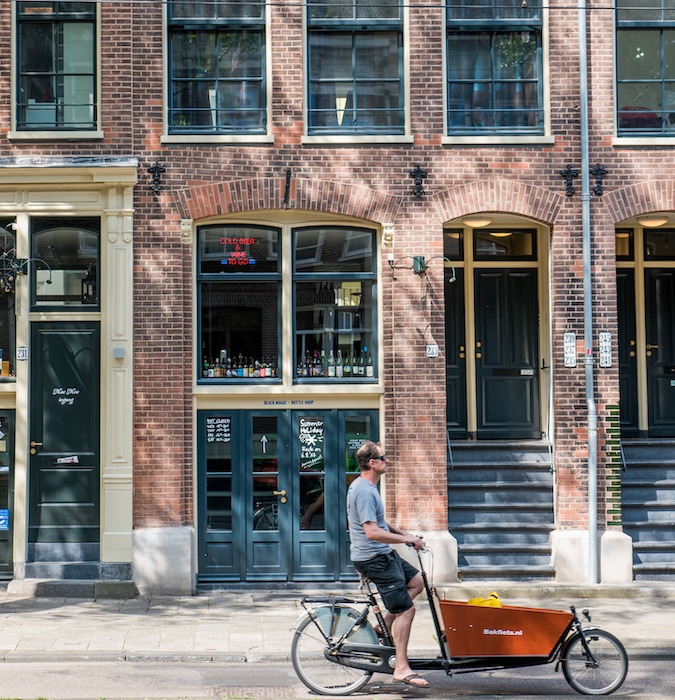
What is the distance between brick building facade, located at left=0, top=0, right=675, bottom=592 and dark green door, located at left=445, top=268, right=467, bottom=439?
1109 mm

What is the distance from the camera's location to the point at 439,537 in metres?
12.7

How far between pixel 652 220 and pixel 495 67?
3.03 meters

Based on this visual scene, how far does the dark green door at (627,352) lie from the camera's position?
14.7m

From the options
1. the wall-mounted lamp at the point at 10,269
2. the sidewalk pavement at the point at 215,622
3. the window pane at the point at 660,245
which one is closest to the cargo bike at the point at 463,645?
the sidewalk pavement at the point at 215,622

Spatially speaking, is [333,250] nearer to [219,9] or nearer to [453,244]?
[453,244]

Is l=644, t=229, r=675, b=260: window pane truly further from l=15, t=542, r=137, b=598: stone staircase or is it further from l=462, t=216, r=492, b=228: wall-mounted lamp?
l=15, t=542, r=137, b=598: stone staircase

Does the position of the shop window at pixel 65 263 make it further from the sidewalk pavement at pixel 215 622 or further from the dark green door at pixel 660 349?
the dark green door at pixel 660 349

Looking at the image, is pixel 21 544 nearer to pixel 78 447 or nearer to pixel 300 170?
pixel 78 447

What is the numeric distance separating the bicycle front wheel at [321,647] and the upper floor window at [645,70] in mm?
8022

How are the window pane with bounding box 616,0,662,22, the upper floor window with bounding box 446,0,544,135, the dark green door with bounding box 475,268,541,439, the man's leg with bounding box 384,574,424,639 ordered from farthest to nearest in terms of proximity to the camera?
the dark green door with bounding box 475,268,541,439
the window pane with bounding box 616,0,662,22
the upper floor window with bounding box 446,0,544,135
the man's leg with bounding box 384,574,424,639

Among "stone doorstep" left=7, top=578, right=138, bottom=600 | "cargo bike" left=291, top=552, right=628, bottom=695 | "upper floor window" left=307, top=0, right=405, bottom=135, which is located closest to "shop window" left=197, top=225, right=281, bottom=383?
"upper floor window" left=307, top=0, right=405, bottom=135

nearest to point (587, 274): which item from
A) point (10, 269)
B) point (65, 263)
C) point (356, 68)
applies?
point (356, 68)

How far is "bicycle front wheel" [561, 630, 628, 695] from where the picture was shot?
825 centimetres

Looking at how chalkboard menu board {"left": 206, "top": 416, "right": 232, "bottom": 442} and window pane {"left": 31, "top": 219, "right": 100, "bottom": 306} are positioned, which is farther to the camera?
chalkboard menu board {"left": 206, "top": 416, "right": 232, "bottom": 442}
